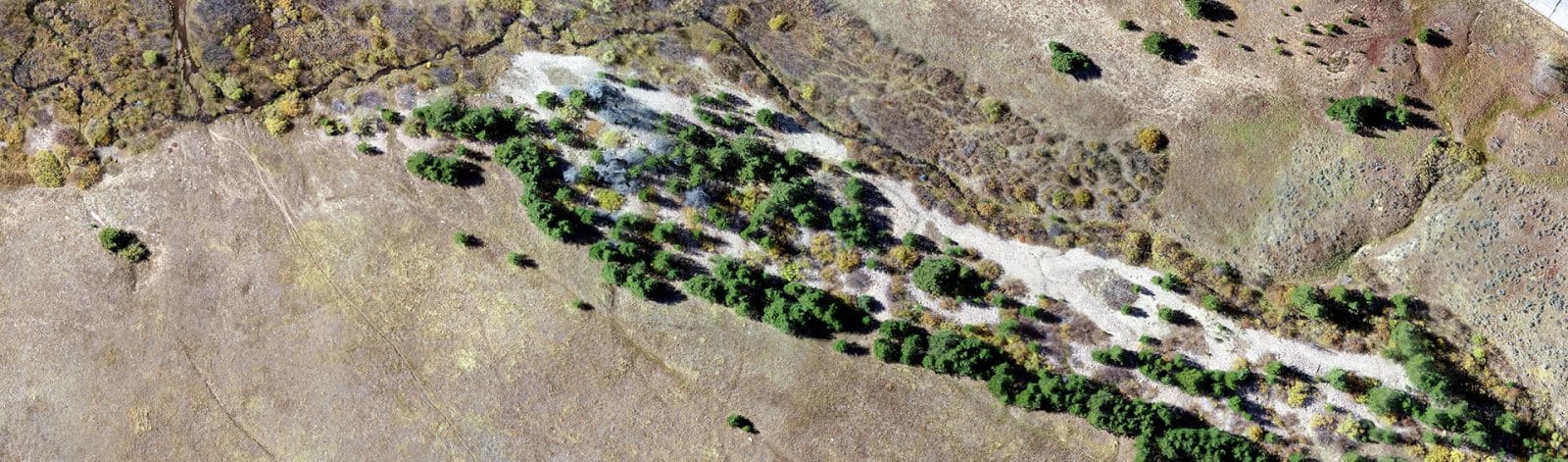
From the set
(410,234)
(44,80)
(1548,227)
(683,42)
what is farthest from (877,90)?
(44,80)

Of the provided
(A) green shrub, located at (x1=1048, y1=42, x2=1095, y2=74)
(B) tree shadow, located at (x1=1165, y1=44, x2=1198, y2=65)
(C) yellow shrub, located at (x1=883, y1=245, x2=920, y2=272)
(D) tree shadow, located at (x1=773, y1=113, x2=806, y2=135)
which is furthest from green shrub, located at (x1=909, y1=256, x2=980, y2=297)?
(B) tree shadow, located at (x1=1165, y1=44, x2=1198, y2=65)

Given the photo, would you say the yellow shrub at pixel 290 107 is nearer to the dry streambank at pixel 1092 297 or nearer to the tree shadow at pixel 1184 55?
the dry streambank at pixel 1092 297

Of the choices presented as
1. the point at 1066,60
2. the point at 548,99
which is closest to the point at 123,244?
the point at 548,99

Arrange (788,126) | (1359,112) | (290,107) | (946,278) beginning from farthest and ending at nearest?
(290,107) < (788,126) < (946,278) < (1359,112)

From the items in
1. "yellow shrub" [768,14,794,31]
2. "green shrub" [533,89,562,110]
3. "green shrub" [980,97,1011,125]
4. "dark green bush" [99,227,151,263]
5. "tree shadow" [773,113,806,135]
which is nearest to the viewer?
"dark green bush" [99,227,151,263]

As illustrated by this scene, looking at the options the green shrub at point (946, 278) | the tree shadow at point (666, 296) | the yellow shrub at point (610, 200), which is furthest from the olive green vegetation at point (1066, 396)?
the yellow shrub at point (610, 200)

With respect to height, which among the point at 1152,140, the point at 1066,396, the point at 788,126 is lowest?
the point at 1066,396

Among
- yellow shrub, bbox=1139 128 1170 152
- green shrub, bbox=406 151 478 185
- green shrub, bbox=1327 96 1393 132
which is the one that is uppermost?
green shrub, bbox=1327 96 1393 132

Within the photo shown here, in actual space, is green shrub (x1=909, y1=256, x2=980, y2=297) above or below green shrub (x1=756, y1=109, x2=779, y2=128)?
below

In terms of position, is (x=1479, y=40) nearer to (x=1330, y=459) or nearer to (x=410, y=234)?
(x=1330, y=459)

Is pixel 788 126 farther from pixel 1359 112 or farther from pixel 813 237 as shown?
pixel 1359 112

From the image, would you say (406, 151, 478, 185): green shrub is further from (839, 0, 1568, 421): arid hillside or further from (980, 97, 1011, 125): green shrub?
(839, 0, 1568, 421): arid hillside

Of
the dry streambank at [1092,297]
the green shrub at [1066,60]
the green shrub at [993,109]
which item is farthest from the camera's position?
the green shrub at [993,109]
